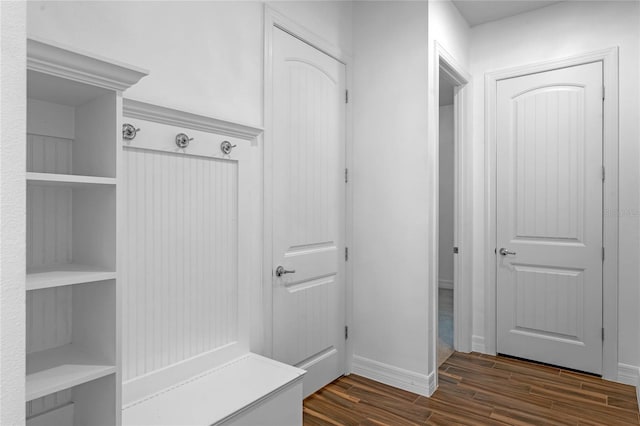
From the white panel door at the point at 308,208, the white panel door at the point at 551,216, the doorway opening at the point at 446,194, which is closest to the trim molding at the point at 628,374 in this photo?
the white panel door at the point at 551,216

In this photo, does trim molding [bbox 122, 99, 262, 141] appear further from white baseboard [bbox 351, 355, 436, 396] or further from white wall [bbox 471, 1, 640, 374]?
white wall [bbox 471, 1, 640, 374]

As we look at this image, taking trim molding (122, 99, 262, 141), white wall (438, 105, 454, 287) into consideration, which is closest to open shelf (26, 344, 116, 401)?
trim molding (122, 99, 262, 141)

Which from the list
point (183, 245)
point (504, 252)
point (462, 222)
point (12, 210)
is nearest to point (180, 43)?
point (183, 245)

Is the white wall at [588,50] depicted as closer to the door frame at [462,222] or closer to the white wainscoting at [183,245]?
the door frame at [462,222]

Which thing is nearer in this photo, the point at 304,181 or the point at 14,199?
the point at 14,199

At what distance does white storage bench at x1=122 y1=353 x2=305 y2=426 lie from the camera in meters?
1.45

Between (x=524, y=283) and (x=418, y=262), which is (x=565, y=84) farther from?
(x=418, y=262)

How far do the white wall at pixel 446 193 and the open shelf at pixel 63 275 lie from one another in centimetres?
537

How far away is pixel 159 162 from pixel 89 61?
61cm

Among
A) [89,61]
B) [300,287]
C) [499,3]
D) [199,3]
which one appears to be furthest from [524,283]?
[89,61]

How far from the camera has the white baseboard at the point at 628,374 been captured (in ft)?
8.66

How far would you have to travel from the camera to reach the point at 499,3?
9.74 feet

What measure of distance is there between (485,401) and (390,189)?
1489 mm

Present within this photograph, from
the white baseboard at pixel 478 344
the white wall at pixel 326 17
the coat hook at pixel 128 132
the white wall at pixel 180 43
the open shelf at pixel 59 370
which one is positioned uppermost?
the white wall at pixel 326 17
